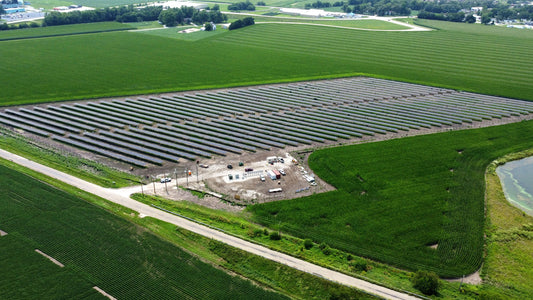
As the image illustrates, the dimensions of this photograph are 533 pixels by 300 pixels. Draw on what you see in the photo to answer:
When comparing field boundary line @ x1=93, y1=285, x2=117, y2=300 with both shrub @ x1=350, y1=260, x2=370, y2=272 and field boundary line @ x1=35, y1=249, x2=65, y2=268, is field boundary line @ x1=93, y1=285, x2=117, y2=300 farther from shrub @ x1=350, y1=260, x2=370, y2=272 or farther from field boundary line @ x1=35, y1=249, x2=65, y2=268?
shrub @ x1=350, y1=260, x2=370, y2=272

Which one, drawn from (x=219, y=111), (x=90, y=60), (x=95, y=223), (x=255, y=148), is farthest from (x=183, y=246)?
(x=90, y=60)

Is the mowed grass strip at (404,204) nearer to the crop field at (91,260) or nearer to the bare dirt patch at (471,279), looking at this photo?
the bare dirt patch at (471,279)

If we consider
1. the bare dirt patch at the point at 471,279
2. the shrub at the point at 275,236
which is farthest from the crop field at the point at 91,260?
the bare dirt patch at the point at 471,279

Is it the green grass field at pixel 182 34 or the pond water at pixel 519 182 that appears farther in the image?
the green grass field at pixel 182 34

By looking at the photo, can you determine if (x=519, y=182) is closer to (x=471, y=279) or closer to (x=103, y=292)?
(x=471, y=279)

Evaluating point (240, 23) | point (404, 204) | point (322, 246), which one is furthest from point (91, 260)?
point (240, 23)

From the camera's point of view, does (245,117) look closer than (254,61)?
Yes

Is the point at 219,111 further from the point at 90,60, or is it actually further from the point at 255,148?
the point at 90,60
